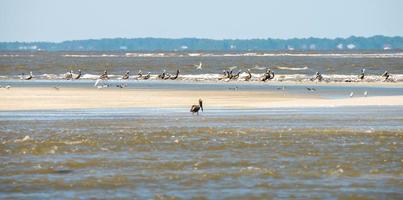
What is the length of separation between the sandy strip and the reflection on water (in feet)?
15.2

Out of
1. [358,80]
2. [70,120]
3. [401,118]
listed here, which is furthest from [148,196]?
[358,80]

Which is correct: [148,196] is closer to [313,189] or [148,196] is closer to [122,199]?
[122,199]

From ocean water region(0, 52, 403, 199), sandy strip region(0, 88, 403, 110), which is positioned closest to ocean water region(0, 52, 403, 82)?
sandy strip region(0, 88, 403, 110)

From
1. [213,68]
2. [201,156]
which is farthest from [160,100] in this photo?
[213,68]

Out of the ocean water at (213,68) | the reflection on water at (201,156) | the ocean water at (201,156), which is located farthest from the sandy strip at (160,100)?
the ocean water at (213,68)

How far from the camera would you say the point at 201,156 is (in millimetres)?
15836

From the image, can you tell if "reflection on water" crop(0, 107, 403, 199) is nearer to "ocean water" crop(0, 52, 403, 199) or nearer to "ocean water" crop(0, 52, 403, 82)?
"ocean water" crop(0, 52, 403, 199)

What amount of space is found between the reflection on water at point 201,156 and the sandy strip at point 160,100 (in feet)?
15.2

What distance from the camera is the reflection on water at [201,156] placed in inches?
494

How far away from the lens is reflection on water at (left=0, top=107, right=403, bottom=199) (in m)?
12.6

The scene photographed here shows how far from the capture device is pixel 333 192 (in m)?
12.3

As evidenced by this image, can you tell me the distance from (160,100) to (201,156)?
16084 mm

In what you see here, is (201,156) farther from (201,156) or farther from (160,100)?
(160,100)

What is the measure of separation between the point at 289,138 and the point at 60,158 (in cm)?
508
